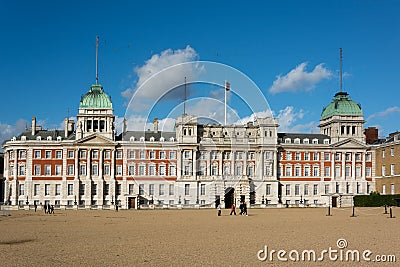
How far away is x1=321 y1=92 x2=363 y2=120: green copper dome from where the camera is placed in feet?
333

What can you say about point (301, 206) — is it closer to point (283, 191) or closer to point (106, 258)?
point (283, 191)

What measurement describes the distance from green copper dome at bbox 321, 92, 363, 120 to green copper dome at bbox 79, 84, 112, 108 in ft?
125

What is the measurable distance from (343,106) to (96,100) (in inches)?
1635

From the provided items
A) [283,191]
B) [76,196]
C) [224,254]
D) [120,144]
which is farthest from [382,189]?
[224,254]

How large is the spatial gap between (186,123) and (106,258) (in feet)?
243

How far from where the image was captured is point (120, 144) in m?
94.9

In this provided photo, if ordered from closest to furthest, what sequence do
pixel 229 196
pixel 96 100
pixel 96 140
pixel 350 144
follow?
pixel 96 140 < pixel 96 100 < pixel 229 196 < pixel 350 144

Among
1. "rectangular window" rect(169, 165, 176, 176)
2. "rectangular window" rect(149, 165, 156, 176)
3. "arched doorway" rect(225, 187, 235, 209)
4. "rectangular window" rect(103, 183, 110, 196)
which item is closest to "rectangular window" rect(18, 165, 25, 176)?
"rectangular window" rect(103, 183, 110, 196)

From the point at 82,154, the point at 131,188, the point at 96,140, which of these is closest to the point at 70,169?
the point at 82,154

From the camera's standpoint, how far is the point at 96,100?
9606 centimetres

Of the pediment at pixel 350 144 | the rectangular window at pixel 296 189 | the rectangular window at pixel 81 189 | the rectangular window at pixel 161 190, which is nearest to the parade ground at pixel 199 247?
the rectangular window at pixel 81 189

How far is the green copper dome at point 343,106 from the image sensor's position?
102 meters

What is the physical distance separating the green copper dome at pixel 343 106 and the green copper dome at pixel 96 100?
37952 millimetres

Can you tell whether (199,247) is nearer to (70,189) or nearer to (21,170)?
(70,189)
